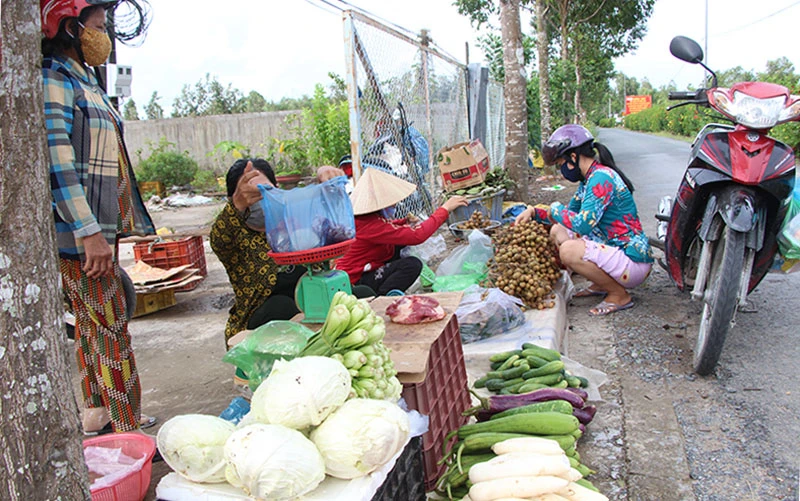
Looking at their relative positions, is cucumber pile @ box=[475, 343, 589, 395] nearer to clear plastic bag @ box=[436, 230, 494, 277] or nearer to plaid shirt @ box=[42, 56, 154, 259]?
clear plastic bag @ box=[436, 230, 494, 277]

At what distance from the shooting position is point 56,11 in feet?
8.52

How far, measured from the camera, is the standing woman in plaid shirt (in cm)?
258

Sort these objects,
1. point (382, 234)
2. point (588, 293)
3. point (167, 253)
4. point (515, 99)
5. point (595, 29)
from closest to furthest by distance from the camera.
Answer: point (382, 234) → point (588, 293) → point (167, 253) → point (515, 99) → point (595, 29)

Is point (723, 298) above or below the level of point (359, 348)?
below

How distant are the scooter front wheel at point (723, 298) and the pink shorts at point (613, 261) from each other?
113 centimetres

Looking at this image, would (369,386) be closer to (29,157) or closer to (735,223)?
(29,157)

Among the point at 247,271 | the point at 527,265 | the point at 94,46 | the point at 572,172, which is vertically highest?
the point at 94,46

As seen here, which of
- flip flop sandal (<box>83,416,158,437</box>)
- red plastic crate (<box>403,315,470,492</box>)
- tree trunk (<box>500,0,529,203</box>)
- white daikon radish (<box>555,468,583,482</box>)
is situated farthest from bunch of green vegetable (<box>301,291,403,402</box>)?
tree trunk (<box>500,0,529,203</box>)

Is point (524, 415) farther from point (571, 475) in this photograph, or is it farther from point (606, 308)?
point (606, 308)

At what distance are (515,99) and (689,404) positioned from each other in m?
6.45

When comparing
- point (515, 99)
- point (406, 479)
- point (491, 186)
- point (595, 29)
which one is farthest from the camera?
point (595, 29)

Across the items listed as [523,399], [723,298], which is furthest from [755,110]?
[523,399]

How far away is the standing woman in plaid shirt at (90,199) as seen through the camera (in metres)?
2.58

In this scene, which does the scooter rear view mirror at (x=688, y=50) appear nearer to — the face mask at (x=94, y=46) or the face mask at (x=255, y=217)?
the face mask at (x=255, y=217)
